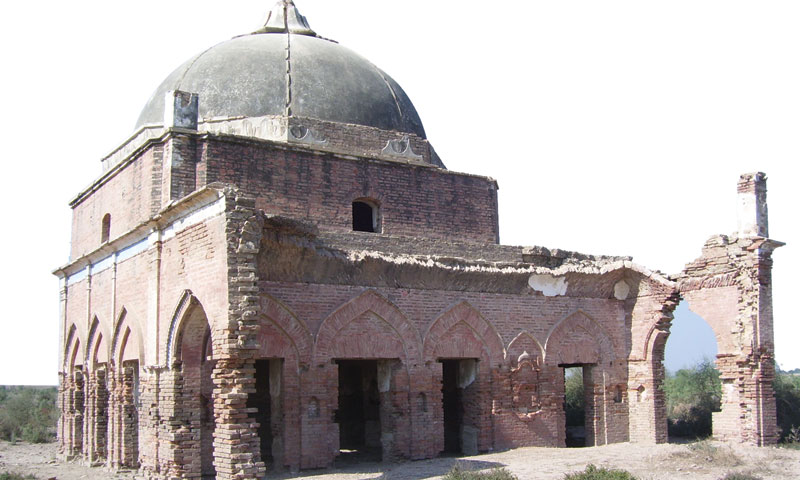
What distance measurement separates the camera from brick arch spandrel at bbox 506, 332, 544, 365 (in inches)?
564

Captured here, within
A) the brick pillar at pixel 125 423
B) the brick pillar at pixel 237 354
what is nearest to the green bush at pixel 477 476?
the brick pillar at pixel 237 354

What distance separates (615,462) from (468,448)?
2.53 m

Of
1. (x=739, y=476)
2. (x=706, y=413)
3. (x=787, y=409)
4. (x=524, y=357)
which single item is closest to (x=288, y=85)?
(x=524, y=357)

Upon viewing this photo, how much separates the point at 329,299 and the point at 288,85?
4.94 meters

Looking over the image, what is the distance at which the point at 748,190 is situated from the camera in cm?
1493

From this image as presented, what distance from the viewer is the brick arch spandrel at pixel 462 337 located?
13.6m

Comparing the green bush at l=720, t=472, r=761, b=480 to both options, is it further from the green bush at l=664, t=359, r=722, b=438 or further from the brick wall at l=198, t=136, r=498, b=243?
the brick wall at l=198, t=136, r=498, b=243

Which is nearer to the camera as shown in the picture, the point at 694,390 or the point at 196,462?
the point at 196,462

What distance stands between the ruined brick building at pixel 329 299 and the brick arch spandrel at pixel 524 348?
0.11ft

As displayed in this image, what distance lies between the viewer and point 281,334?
12.1m

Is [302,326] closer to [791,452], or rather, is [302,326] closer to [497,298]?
[497,298]

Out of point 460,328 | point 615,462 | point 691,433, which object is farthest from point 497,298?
point 691,433

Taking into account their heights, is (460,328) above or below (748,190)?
below

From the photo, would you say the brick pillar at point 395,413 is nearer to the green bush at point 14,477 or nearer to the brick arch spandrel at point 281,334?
the brick arch spandrel at point 281,334
